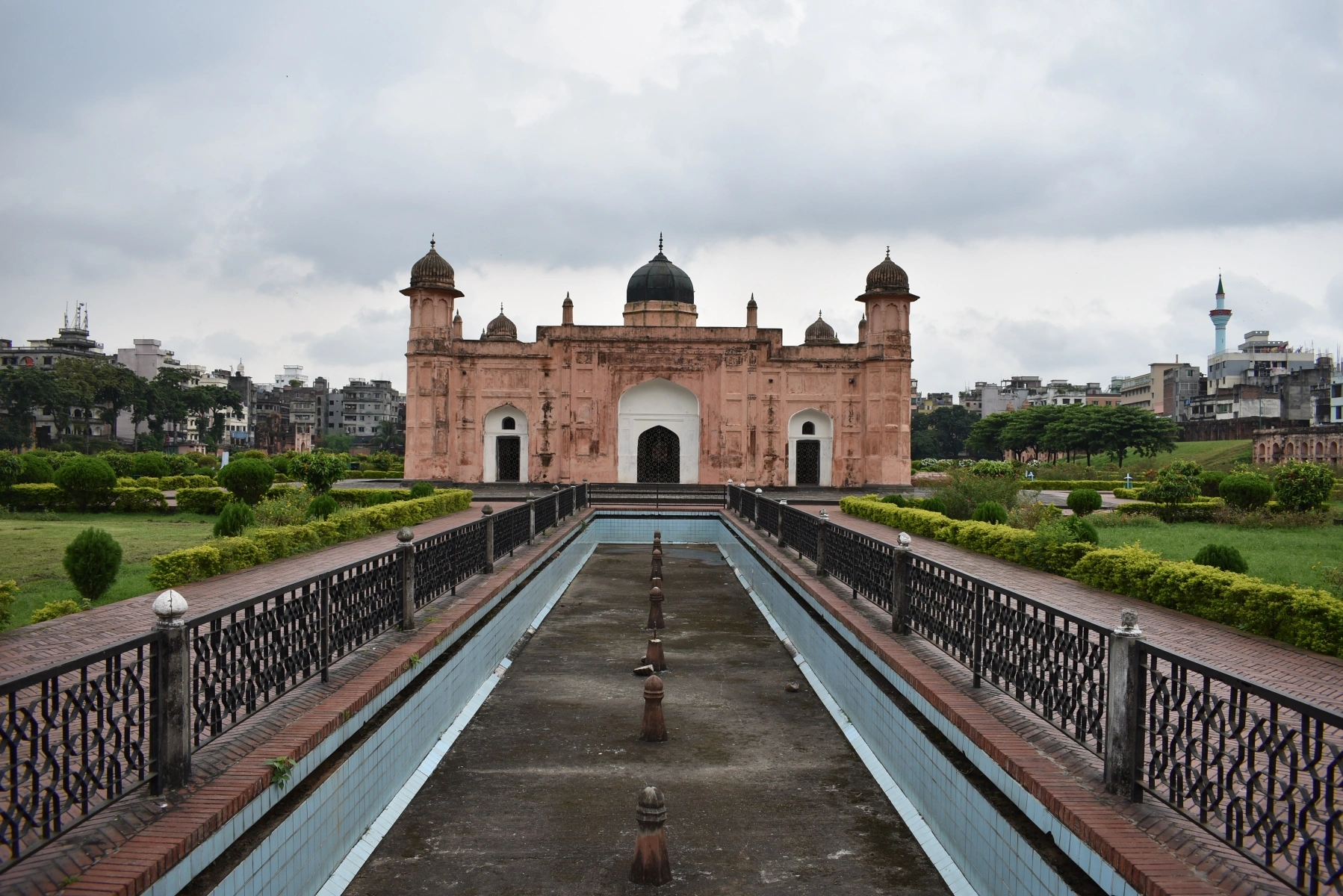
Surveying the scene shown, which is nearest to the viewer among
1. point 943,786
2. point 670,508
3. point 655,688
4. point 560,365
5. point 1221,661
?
point 943,786

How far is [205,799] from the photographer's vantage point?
330cm

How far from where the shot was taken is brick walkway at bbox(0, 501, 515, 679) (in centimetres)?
632

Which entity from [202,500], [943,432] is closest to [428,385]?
[202,500]

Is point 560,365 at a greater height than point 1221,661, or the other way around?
point 560,365

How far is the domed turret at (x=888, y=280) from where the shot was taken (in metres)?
28.6

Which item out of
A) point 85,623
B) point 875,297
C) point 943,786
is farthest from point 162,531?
point 875,297

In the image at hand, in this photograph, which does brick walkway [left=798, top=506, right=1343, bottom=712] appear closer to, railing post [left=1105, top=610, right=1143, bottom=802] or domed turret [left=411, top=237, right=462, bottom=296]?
railing post [left=1105, top=610, right=1143, bottom=802]

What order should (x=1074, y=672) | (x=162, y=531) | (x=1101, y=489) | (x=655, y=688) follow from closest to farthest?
1. (x=1074, y=672)
2. (x=655, y=688)
3. (x=162, y=531)
4. (x=1101, y=489)

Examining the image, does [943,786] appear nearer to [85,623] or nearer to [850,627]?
[850,627]

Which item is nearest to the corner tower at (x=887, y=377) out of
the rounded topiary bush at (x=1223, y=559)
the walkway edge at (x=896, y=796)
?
the rounded topiary bush at (x=1223, y=559)

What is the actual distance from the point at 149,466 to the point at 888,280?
74.9 feet

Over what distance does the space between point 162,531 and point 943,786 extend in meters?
15.7

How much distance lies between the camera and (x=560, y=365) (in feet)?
94.2

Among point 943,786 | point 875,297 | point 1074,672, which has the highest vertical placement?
point 875,297
